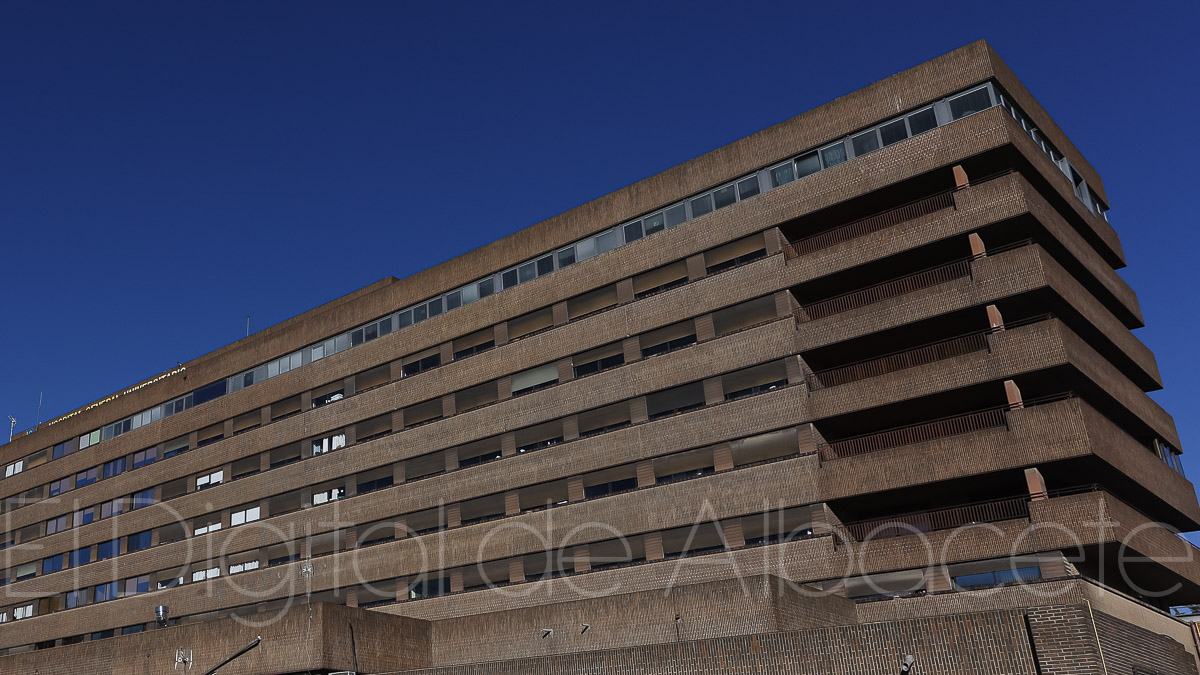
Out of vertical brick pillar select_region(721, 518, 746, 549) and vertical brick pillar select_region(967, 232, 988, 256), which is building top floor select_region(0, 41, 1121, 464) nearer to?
vertical brick pillar select_region(967, 232, 988, 256)

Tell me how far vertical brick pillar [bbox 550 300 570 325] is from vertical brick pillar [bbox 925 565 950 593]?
17.0 metres

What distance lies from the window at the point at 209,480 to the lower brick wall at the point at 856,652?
30.0 metres

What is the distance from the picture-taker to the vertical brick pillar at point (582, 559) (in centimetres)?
3916

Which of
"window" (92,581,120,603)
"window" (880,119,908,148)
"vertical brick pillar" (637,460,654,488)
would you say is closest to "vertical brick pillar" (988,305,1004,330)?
"window" (880,119,908,148)

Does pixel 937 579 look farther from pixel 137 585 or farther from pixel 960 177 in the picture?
pixel 137 585

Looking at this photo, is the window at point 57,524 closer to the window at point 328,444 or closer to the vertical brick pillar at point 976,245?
the window at point 328,444

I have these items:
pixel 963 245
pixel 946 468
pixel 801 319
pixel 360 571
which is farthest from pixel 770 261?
pixel 360 571

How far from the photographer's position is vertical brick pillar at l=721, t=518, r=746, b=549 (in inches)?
1420

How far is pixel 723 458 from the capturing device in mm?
37156

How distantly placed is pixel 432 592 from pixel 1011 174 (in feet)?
87.4

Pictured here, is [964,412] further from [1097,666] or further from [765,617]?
[1097,666]

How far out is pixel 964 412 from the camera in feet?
116

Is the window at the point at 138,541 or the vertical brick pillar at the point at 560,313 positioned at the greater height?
the vertical brick pillar at the point at 560,313

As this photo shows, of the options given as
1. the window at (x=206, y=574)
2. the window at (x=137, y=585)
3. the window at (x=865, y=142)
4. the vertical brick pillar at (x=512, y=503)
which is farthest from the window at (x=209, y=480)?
the window at (x=865, y=142)
